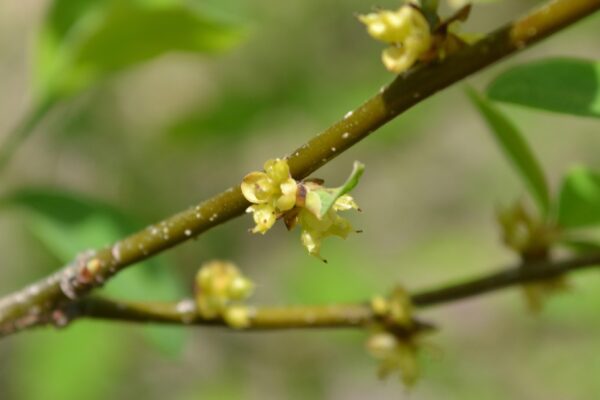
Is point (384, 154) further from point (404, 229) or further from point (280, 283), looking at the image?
point (404, 229)

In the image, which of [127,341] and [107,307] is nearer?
[107,307]

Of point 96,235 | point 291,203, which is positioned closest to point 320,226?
point 291,203

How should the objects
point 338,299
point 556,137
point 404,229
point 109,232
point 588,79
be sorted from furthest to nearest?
1. point 404,229
2. point 556,137
3. point 338,299
4. point 109,232
5. point 588,79

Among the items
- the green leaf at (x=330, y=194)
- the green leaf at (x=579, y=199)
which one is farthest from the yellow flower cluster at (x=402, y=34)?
the green leaf at (x=579, y=199)

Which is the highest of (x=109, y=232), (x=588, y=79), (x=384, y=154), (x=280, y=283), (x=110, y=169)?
(x=110, y=169)

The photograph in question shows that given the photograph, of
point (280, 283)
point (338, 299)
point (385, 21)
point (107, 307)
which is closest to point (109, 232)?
point (107, 307)

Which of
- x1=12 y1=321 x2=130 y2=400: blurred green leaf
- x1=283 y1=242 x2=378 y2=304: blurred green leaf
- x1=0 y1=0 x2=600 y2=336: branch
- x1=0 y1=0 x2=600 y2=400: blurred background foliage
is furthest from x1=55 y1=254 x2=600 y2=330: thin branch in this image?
x1=12 y1=321 x2=130 y2=400: blurred green leaf

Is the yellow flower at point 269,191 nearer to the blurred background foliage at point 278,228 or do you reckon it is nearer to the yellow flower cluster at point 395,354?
the yellow flower cluster at point 395,354
